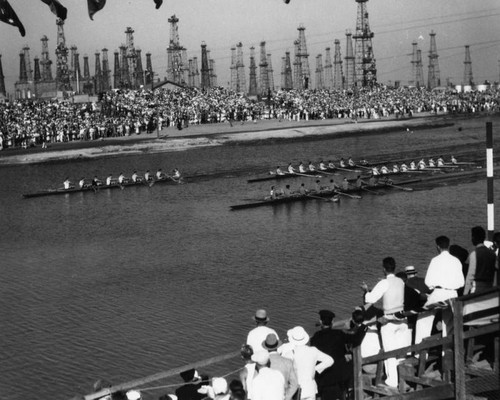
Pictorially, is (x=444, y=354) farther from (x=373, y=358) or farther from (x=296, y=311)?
(x=296, y=311)

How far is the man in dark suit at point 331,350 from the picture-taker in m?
7.62

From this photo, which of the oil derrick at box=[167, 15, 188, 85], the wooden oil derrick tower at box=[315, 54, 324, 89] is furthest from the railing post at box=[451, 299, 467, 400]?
the wooden oil derrick tower at box=[315, 54, 324, 89]

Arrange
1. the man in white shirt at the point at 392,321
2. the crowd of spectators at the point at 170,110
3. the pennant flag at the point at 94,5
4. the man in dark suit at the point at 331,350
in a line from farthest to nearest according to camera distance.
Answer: the crowd of spectators at the point at 170,110
the man in white shirt at the point at 392,321
the man in dark suit at the point at 331,350
the pennant flag at the point at 94,5

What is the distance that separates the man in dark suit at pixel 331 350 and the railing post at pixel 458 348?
113cm

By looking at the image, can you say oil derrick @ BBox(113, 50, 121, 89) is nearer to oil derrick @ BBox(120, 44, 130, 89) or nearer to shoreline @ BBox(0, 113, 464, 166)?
oil derrick @ BBox(120, 44, 130, 89)

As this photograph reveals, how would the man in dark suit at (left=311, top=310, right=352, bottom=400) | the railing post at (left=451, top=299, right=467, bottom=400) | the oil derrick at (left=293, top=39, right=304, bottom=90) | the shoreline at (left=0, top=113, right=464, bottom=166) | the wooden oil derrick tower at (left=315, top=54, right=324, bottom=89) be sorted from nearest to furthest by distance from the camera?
the railing post at (left=451, top=299, right=467, bottom=400), the man in dark suit at (left=311, top=310, right=352, bottom=400), the shoreline at (left=0, top=113, right=464, bottom=166), the oil derrick at (left=293, top=39, right=304, bottom=90), the wooden oil derrick tower at (left=315, top=54, right=324, bottom=89)

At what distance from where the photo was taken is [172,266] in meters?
22.4

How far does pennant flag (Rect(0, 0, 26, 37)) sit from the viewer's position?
4453 mm

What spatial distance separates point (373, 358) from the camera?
7336 mm

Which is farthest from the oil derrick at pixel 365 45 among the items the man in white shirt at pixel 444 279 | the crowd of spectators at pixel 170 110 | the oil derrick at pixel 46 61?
the man in white shirt at pixel 444 279

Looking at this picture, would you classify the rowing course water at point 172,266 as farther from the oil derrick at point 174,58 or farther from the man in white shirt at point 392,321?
the oil derrick at point 174,58

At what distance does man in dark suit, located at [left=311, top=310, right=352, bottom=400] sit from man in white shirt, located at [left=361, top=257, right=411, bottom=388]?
2.46 feet

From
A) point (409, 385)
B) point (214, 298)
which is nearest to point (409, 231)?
point (214, 298)

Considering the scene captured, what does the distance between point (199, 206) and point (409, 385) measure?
84.9ft
